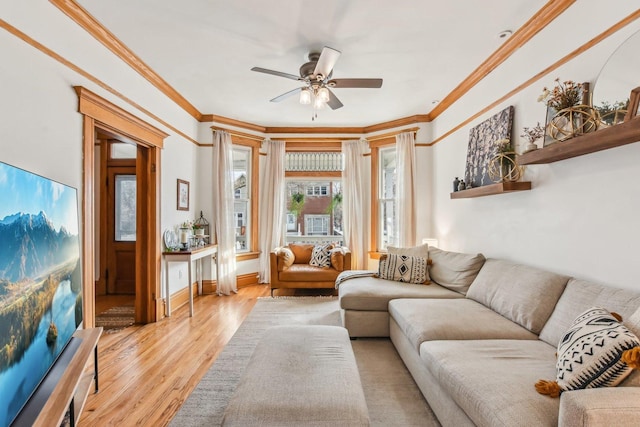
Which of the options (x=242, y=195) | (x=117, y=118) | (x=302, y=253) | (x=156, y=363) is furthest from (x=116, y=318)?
(x=302, y=253)

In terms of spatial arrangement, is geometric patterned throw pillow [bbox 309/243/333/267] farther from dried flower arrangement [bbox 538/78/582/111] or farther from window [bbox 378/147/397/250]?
dried flower arrangement [bbox 538/78/582/111]

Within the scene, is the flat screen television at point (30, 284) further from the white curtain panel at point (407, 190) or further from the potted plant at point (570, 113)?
the white curtain panel at point (407, 190)

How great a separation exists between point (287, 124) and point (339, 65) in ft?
7.37

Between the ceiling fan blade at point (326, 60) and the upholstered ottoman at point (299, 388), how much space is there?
7.13 ft

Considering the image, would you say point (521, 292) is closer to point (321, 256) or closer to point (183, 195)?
point (321, 256)

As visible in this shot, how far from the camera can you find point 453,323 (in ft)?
7.12

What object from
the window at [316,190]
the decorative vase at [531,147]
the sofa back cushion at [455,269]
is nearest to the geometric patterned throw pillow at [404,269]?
the sofa back cushion at [455,269]

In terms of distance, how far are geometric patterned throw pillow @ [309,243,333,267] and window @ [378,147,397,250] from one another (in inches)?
39.6

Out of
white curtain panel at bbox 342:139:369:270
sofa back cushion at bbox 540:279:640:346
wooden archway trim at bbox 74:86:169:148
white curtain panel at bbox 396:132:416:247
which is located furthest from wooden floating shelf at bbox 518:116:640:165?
wooden archway trim at bbox 74:86:169:148

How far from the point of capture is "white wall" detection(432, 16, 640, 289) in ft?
5.85

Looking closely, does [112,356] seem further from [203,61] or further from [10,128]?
[203,61]

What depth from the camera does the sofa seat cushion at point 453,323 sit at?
2.05m

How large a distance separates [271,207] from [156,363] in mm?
3102

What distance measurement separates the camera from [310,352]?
187 centimetres
